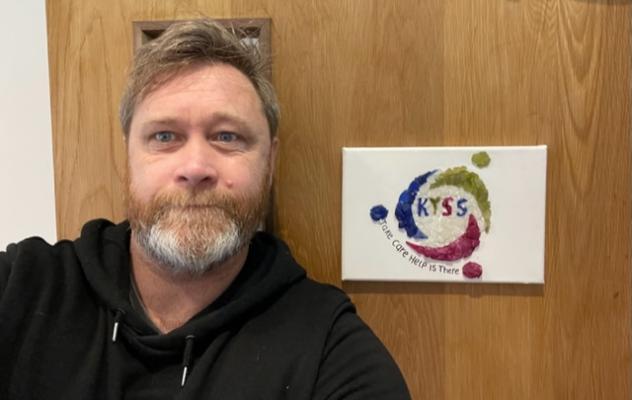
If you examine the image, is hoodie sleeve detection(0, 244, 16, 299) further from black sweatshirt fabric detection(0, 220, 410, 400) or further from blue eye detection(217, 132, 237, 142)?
blue eye detection(217, 132, 237, 142)

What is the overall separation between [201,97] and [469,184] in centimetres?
48

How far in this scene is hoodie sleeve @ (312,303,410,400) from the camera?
70 cm

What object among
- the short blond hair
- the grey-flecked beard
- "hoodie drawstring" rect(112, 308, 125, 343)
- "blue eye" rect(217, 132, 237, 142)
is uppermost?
the short blond hair

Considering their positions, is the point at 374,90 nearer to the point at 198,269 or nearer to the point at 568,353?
the point at 198,269

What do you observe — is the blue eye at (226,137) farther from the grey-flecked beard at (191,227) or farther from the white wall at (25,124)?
the white wall at (25,124)

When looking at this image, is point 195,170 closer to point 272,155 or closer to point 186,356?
point 272,155

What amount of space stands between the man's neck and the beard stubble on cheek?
60 millimetres

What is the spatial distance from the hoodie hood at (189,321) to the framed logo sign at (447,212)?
17 cm

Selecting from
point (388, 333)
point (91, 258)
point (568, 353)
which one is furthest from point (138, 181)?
point (568, 353)

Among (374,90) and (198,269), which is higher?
(374,90)

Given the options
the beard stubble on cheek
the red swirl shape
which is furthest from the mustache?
the red swirl shape

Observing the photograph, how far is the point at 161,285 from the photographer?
815 millimetres

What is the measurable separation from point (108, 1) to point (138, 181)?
392mm

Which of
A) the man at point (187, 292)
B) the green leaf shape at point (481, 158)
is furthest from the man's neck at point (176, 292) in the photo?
the green leaf shape at point (481, 158)
